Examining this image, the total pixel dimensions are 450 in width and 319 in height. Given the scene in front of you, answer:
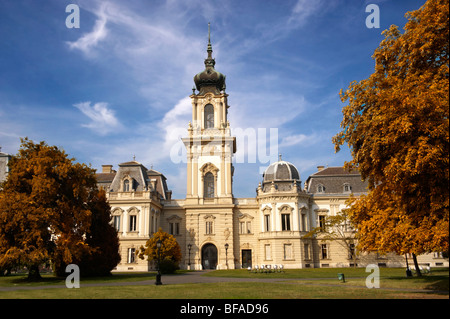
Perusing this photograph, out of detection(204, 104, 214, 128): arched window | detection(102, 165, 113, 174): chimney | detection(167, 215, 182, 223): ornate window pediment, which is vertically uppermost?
detection(204, 104, 214, 128): arched window

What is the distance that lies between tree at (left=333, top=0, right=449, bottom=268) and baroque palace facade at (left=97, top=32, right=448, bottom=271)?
31.6 metres

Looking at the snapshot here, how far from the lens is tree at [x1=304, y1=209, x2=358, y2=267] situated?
46.8m

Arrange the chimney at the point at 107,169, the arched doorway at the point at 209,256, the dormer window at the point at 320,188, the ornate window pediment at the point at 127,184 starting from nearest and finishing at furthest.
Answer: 1. the ornate window pediment at the point at 127,184
2. the arched doorway at the point at 209,256
3. the dormer window at the point at 320,188
4. the chimney at the point at 107,169

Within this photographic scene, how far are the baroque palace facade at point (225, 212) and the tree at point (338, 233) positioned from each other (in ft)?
1.82

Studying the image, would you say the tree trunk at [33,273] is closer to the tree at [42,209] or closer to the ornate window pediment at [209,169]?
the tree at [42,209]

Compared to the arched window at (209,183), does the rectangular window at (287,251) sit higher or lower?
lower

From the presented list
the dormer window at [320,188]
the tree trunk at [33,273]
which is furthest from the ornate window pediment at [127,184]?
the dormer window at [320,188]

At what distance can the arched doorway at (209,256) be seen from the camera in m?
49.5

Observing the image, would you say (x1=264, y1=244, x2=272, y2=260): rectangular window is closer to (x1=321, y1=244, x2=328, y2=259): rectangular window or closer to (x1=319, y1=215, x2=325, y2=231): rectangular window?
(x1=319, y1=215, x2=325, y2=231): rectangular window

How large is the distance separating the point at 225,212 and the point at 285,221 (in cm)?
812

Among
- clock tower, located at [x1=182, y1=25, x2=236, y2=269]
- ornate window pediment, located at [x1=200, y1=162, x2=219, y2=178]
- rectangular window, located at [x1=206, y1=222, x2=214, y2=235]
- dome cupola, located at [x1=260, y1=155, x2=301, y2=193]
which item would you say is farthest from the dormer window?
rectangular window, located at [x1=206, y1=222, x2=214, y2=235]

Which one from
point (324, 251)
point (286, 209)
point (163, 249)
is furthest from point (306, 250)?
point (163, 249)

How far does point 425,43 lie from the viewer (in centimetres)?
1495
